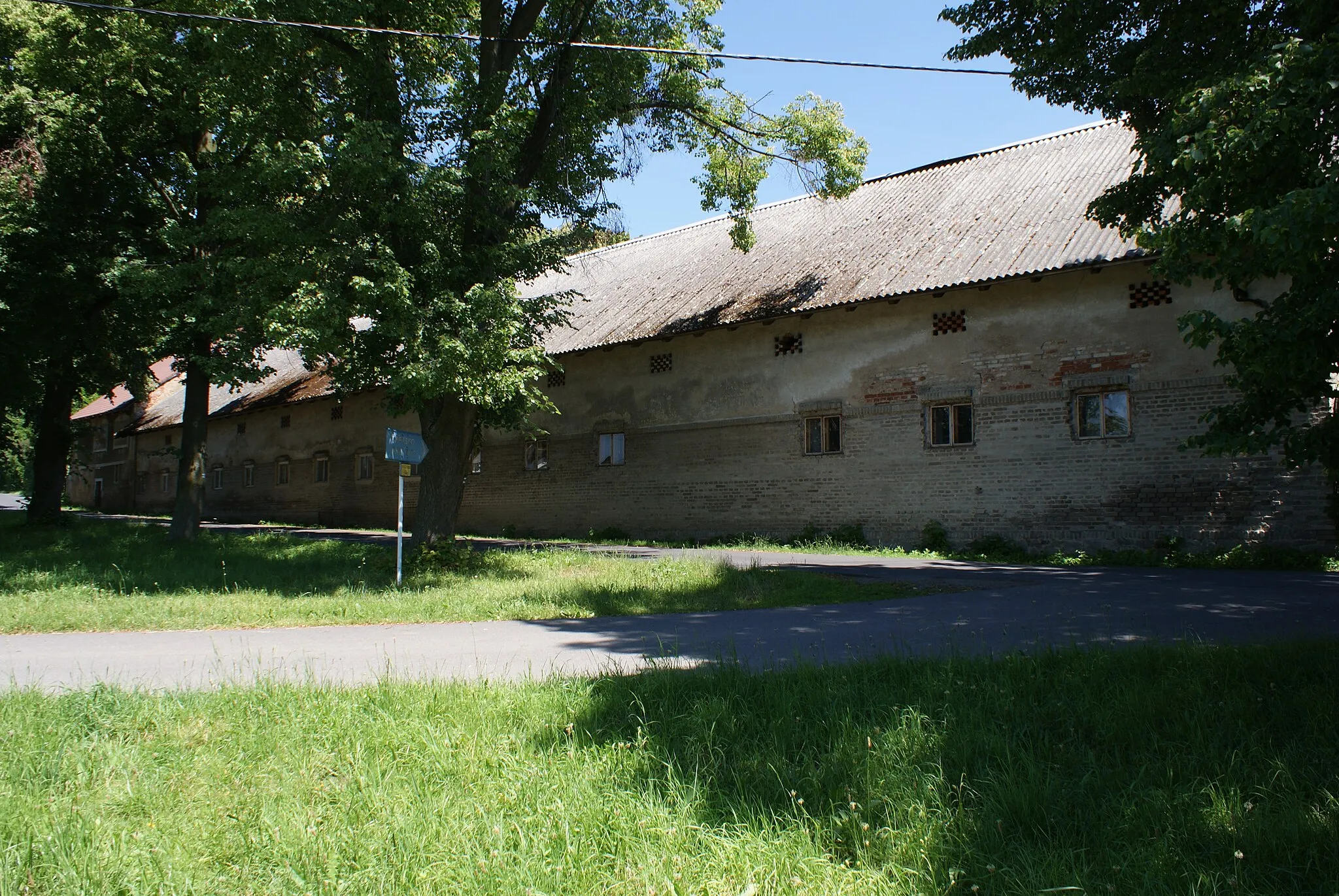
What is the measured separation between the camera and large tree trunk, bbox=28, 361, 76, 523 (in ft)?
75.3

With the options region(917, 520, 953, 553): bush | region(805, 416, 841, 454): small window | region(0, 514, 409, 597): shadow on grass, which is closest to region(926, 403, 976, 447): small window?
region(917, 520, 953, 553): bush

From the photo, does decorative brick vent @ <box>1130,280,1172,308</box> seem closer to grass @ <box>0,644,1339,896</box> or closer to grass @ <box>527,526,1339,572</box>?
grass @ <box>527,526,1339,572</box>

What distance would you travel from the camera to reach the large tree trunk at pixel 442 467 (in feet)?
47.0

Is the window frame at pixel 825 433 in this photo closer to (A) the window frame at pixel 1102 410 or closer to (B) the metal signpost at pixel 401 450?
(A) the window frame at pixel 1102 410

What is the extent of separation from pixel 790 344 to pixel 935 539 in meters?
5.73

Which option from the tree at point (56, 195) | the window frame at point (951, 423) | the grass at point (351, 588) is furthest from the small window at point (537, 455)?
the window frame at point (951, 423)

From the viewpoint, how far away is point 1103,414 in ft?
53.6

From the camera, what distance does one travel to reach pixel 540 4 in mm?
14438

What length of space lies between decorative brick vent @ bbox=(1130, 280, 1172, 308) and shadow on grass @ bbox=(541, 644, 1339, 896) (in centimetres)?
1141

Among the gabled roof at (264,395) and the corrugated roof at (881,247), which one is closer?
the corrugated roof at (881,247)

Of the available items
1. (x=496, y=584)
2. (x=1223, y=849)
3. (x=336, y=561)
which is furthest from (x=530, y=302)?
(x=1223, y=849)

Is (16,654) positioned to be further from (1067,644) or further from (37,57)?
(37,57)

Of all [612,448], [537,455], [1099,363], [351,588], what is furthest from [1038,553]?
[537,455]

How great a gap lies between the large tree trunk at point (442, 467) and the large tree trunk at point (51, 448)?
14248 millimetres
